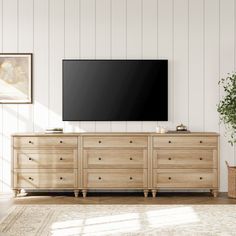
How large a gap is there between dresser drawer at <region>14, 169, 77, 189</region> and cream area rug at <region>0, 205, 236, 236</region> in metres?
0.58

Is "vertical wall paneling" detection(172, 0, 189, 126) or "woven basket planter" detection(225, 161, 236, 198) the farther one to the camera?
"vertical wall paneling" detection(172, 0, 189, 126)

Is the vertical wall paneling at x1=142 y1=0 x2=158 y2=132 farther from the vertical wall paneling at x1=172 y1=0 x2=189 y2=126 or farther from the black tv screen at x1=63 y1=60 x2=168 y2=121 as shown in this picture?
the vertical wall paneling at x1=172 y1=0 x2=189 y2=126

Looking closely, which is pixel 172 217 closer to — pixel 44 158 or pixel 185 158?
pixel 185 158

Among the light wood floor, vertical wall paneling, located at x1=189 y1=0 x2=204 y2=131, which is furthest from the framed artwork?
vertical wall paneling, located at x1=189 y1=0 x2=204 y2=131

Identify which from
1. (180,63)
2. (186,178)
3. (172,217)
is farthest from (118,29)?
(172,217)

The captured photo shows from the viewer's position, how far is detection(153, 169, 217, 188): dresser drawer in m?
6.26

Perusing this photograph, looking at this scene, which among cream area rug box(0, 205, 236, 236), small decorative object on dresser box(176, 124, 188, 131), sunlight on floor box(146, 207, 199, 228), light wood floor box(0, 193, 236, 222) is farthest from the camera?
small decorative object on dresser box(176, 124, 188, 131)

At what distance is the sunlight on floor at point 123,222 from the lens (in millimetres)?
4602

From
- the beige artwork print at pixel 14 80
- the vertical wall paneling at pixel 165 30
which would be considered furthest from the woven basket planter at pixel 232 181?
the beige artwork print at pixel 14 80

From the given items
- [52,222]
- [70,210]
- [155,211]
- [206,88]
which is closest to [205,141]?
[206,88]

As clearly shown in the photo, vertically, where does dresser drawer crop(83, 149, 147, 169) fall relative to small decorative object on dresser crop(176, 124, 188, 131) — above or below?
below

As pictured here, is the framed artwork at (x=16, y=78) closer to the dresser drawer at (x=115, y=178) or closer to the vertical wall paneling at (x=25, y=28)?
the vertical wall paneling at (x=25, y=28)

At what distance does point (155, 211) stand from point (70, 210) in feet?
3.02

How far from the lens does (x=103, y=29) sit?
22.0 feet
